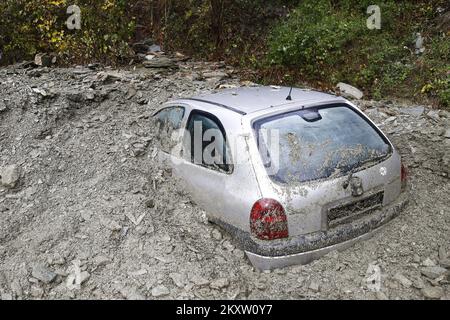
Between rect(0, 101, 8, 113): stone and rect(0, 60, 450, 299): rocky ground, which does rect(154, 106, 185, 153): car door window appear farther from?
rect(0, 101, 8, 113): stone

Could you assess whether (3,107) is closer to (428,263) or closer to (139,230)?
(139,230)

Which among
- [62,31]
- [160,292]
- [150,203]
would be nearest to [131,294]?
[160,292]

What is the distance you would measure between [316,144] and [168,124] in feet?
5.67

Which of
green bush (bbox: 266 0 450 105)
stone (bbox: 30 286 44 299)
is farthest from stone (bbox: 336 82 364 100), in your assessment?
stone (bbox: 30 286 44 299)

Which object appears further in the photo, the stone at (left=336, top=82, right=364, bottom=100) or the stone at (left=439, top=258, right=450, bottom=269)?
the stone at (left=336, top=82, right=364, bottom=100)

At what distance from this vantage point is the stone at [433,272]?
158 inches

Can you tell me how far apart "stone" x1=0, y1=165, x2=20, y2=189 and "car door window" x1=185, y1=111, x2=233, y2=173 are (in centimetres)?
204

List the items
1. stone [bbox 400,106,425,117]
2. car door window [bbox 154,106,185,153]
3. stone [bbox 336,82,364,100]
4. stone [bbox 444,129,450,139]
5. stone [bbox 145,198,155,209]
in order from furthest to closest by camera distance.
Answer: stone [bbox 336,82,364,100], stone [bbox 400,106,425,117], stone [bbox 444,129,450,139], car door window [bbox 154,106,185,153], stone [bbox 145,198,155,209]

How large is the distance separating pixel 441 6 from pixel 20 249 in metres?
8.56

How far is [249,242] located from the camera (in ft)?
13.2

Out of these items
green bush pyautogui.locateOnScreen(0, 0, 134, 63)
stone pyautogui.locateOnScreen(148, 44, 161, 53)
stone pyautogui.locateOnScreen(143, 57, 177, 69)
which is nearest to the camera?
stone pyautogui.locateOnScreen(143, 57, 177, 69)

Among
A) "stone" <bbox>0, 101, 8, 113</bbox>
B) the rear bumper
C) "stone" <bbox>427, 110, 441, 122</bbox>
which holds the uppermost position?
"stone" <bbox>0, 101, 8, 113</bbox>

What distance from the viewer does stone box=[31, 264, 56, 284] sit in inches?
167
